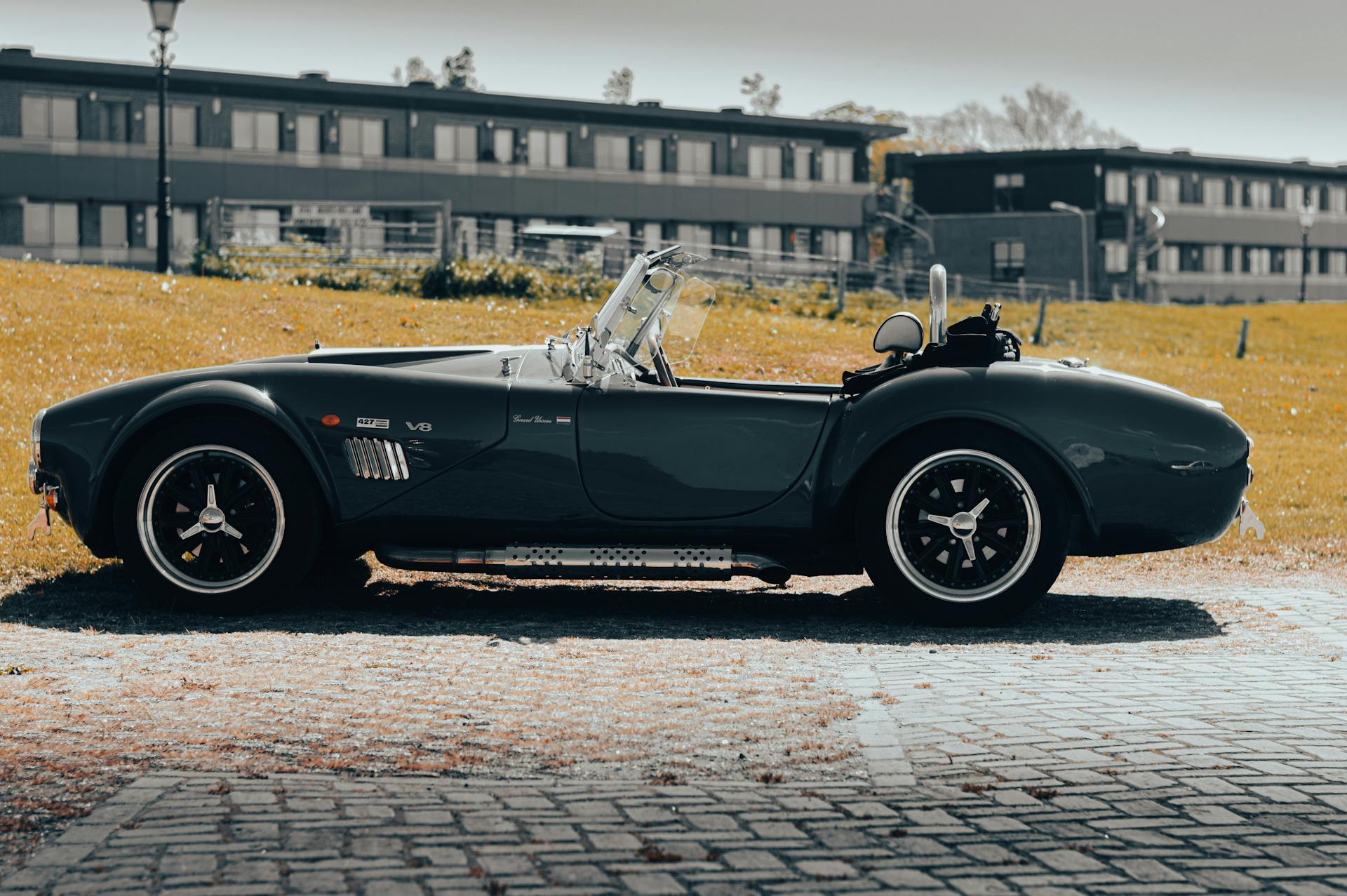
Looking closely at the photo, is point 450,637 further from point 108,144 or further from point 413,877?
point 108,144

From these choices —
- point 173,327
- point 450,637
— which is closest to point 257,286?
point 173,327

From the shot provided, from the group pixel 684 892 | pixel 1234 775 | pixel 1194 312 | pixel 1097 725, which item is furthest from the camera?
pixel 1194 312

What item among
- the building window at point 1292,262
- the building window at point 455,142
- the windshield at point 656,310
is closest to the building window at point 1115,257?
the building window at point 1292,262

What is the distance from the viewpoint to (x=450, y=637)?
6020 mm

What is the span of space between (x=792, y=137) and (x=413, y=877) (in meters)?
57.9

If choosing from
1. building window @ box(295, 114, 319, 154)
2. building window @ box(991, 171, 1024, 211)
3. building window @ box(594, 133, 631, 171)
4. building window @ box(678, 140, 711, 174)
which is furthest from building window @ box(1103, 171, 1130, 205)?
building window @ box(295, 114, 319, 154)

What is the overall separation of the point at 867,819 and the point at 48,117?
1916 inches

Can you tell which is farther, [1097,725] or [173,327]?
[173,327]

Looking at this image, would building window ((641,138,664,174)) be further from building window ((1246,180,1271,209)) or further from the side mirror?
the side mirror

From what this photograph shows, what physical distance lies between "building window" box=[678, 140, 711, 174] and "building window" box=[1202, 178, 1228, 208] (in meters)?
26.4

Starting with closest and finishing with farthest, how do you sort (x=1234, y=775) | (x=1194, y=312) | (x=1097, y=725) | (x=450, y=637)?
(x=1234, y=775) < (x=1097, y=725) < (x=450, y=637) < (x=1194, y=312)

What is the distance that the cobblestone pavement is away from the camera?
127 inches

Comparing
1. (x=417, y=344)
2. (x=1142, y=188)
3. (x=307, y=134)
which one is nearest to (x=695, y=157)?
(x=307, y=134)

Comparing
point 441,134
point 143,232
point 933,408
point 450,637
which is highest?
point 441,134
